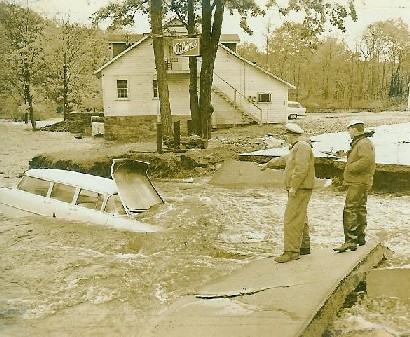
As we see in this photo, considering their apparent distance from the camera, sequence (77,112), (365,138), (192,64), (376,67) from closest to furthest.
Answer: (365,138), (376,67), (77,112), (192,64)

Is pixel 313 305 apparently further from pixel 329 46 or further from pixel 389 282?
pixel 329 46

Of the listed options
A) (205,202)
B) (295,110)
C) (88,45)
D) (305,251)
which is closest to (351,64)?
(205,202)

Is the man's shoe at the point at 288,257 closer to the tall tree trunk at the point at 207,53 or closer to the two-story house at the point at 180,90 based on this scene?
the tall tree trunk at the point at 207,53

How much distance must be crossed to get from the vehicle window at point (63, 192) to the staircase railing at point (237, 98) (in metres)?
16.6

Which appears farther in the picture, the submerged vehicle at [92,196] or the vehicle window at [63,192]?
the vehicle window at [63,192]

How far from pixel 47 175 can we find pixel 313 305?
6547 millimetres

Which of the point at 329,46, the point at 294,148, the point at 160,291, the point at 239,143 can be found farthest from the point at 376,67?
the point at 160,291

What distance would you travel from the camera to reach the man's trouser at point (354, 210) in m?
5.89

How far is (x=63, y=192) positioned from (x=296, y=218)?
510 centimetres

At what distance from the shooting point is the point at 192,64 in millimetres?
20109

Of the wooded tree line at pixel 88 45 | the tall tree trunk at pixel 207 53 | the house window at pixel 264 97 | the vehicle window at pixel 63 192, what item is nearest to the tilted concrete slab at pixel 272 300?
the wooded tree line at pixel 88 45

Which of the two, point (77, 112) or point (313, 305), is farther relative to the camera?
point (77, 112)

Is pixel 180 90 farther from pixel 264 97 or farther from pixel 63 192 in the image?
pixel 63 192

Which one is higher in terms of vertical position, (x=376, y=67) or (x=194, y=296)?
(x=376, y=67)
